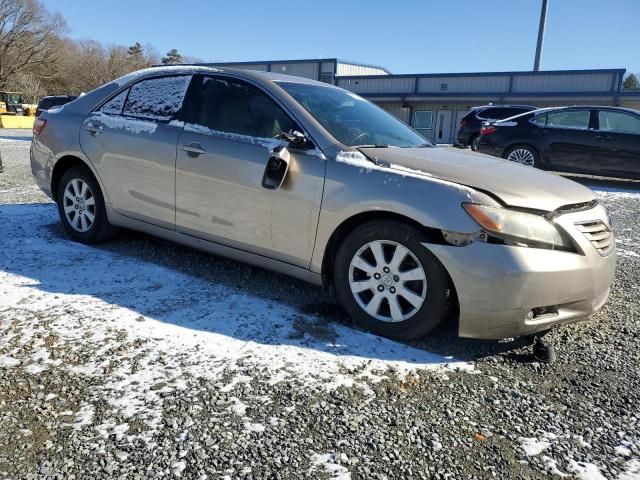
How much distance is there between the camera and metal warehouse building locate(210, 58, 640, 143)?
2822 centimetres

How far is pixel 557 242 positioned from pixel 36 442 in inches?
107

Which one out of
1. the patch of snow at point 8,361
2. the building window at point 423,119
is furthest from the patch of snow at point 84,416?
the building window at point 423,119

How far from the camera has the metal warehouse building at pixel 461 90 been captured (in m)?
28.2

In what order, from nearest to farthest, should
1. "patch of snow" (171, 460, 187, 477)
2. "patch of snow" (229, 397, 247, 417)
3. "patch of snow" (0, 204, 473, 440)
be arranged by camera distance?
"patch of snow" (171, 460, 187, 477)
"patch of snow" (229, 397, 247, 417)
"patch of snow" (0, 204, 473, 440)

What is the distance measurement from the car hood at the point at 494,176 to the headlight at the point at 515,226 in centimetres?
8

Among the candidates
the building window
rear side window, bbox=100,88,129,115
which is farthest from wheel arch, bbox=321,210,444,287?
the building window

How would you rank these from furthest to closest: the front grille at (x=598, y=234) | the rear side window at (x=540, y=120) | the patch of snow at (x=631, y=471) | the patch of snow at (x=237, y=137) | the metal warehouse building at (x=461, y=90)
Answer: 1. the metal warehouse building at (x=461, y=90)
2. the rear side window at (x=540, y=120)
3. the patch of snow at (x=237, y=137)
4. the front grille at (x=598, y=234)
5. the patch of snow at (x=631, y=471)

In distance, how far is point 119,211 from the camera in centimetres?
439

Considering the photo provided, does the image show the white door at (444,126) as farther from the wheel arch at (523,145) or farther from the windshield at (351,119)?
the windshield at (351,119)

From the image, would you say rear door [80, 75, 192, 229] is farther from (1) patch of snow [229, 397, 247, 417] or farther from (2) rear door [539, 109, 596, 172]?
(2) rear door [539, 109, 596, 172]

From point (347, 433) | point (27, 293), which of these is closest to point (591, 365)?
point (347, 433)

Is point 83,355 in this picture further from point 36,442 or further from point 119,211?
point 119,211

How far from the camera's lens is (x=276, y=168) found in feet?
11.3

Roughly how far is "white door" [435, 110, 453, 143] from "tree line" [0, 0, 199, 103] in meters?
38.0
